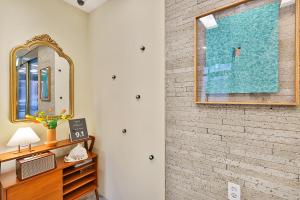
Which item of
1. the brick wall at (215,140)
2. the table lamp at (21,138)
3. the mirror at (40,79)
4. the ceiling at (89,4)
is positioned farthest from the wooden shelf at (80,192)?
the ceiling at (89,4)

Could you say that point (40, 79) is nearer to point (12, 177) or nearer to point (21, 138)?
point (21, 138)

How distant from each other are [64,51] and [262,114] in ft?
7.04

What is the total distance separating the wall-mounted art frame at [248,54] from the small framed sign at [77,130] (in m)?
1.44

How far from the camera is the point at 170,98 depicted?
4.31 ft

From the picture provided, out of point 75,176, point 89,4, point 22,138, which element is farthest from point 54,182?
point 89,4

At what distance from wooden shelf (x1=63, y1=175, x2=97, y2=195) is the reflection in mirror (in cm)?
84

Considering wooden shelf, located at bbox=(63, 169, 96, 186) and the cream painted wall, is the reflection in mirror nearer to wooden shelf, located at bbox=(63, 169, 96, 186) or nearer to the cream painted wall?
the cream painted wall

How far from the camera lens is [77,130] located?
1.87 meters

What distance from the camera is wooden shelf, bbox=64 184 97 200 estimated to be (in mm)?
1684

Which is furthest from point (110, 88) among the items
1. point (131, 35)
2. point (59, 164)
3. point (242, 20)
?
point (242, 20)

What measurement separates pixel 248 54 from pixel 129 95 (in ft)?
3.64

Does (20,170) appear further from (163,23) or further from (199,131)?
(163,23)

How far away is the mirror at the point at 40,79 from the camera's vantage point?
157cm

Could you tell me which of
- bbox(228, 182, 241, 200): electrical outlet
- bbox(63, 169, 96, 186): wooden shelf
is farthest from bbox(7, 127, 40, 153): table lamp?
bbox(228, 182, 241, 200): electrical outlet
